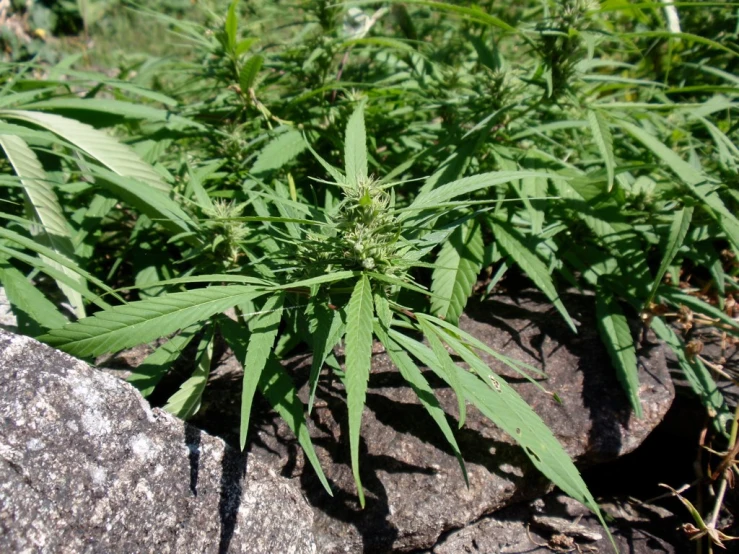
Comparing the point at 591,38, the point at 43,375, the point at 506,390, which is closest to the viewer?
the point at 43,375

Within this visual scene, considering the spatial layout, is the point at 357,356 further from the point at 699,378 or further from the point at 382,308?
the point at 699,378

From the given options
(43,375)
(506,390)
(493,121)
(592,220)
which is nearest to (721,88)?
(592,220)

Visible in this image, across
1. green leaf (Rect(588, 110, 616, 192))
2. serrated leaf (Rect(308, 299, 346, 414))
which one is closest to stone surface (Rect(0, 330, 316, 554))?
serrated leaf (Rect(308, 299, 346, 414))

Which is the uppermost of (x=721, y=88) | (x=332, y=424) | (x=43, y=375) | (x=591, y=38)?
(x=591, y=38)

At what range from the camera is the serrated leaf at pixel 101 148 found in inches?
92.4

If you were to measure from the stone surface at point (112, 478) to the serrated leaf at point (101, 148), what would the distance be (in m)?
0.89

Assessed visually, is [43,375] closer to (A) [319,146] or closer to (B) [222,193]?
(B) [222,193]

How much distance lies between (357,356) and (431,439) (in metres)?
0.81

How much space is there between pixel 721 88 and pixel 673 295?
875mm

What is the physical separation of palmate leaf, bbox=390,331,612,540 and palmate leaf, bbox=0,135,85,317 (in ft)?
4.45

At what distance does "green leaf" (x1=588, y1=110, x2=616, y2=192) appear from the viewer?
2.08m

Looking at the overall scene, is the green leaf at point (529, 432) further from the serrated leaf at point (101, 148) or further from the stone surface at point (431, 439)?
the serrated leaf at point (101, 148)

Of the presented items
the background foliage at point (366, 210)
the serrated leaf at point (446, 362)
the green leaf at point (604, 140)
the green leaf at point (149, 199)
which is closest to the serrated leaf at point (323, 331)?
the background foliage at point (366, 210)

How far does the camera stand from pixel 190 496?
1.69 m
